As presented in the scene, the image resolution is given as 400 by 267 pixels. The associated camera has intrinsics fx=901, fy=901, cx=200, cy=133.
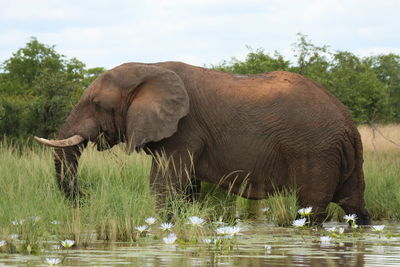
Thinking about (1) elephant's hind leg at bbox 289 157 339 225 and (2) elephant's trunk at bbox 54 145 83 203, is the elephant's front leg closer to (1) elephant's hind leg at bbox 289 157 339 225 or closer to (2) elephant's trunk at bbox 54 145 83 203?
(2) elephant's trunk at bbox 54 145 83 203

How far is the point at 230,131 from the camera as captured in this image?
10.9 meters

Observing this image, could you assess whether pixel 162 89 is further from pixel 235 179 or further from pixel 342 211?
pixel 342 211

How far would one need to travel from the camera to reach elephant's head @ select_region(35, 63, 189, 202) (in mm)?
10734

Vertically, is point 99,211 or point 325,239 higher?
point 99,211

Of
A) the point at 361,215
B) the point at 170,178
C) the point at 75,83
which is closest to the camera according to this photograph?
the point at 170,178

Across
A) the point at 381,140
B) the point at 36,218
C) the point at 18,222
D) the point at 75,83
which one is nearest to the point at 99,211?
the point at 36,218

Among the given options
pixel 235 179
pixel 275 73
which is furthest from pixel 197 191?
pixel 275 73

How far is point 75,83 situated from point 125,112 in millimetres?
24592

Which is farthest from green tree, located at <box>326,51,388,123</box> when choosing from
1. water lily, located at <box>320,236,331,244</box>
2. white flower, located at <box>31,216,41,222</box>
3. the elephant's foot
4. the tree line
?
white flower, located at <box>31,216,41,222</box>

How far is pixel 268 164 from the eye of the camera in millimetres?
10914

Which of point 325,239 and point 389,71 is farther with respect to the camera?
point 389,71

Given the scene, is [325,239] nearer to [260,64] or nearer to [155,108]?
[155,108]

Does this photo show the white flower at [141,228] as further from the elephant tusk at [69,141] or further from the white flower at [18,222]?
the elephant tusk at [69,141]

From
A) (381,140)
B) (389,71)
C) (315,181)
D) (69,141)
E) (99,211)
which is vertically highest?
(389,71)
